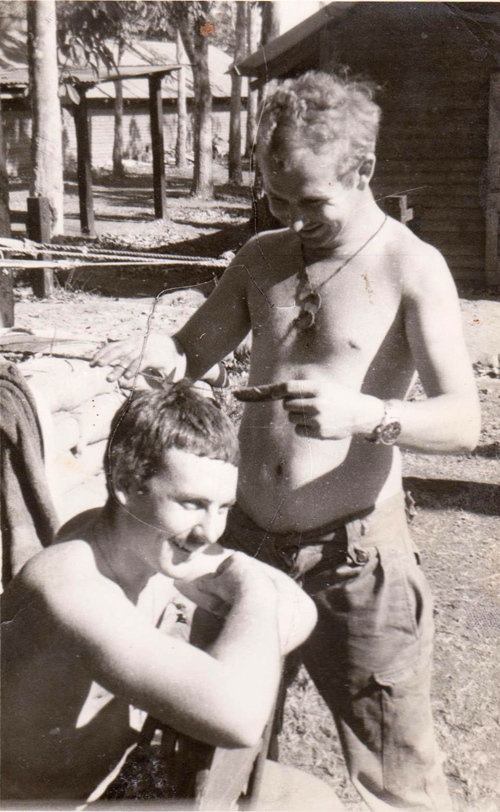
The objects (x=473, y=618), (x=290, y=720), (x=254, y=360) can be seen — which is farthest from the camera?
(x=473, y=618)

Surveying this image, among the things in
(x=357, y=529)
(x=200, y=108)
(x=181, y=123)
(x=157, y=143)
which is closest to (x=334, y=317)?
(x=357, y=529)

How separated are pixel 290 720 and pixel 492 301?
6.43m

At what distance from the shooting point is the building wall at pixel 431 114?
337 inches

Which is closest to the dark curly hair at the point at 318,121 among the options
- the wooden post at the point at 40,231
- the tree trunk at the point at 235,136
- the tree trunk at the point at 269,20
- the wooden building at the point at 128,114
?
the wooden post at the point at 40,231

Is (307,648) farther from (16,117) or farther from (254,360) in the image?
(16,117)

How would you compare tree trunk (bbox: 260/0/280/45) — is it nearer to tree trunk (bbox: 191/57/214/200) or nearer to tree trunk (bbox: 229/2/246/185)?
tree trunk (bbox: 191/57/214/200)

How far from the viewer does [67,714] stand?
4.20ft

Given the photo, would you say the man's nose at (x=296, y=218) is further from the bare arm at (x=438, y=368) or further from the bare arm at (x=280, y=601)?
the bare arm at (x=280, y=601)

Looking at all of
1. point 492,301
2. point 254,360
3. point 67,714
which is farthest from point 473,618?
point 492,301

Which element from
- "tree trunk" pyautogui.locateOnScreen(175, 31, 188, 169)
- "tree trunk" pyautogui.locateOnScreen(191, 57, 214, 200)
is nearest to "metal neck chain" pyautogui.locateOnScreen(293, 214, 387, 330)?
"tree trunk" pyautogui.locateOnScreen(191, 57, 214, 200)

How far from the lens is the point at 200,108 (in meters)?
17.0

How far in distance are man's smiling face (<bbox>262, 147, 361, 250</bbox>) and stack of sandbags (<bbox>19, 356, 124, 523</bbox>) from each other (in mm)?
1248

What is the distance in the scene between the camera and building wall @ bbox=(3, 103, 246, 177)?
24859mm

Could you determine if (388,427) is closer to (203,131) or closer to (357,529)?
(357,529)
